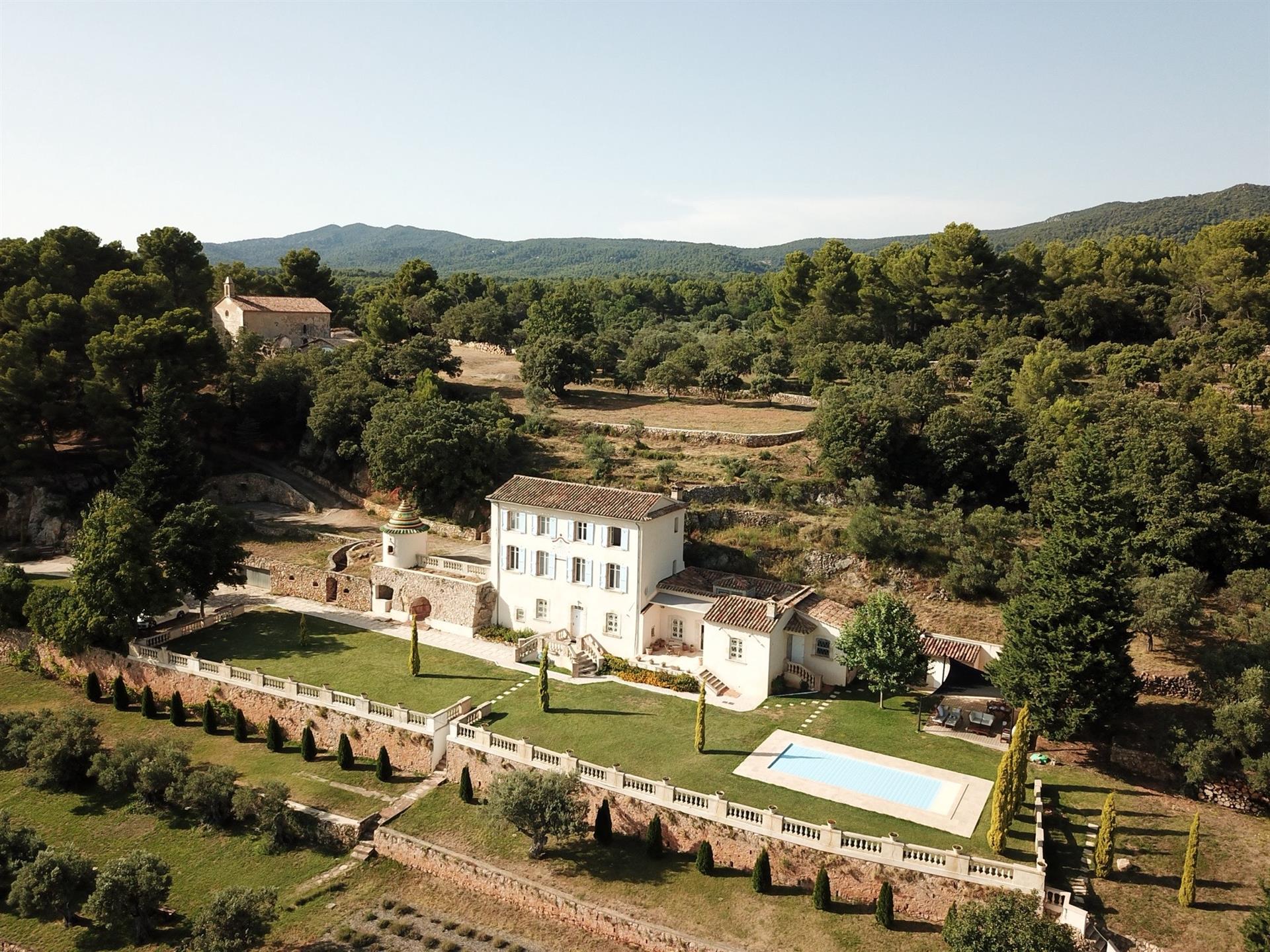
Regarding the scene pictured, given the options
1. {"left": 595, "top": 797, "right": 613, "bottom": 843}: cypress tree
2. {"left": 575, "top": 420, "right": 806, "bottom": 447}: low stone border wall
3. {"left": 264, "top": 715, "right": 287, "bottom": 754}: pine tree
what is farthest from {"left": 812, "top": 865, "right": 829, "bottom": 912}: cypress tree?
{"left": 575, "top": 420, "right": 806, "bottom": 447}: low stone border wall

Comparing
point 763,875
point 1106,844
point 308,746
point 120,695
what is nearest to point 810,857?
point 763,875

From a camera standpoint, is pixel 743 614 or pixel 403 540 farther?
pixel 403 540

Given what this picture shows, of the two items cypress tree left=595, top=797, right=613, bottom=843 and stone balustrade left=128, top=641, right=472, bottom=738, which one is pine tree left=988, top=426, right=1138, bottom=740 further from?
stone balustrade left=128, top=641, right=472, bottom=738

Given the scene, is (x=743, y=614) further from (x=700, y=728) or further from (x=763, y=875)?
(x=763, y=875)

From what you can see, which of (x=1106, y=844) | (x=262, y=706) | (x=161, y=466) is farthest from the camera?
(x=161, y=466)

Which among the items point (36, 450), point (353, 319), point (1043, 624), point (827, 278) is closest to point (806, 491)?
point (1043, 624)

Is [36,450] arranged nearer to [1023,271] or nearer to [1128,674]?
[1128,674]
